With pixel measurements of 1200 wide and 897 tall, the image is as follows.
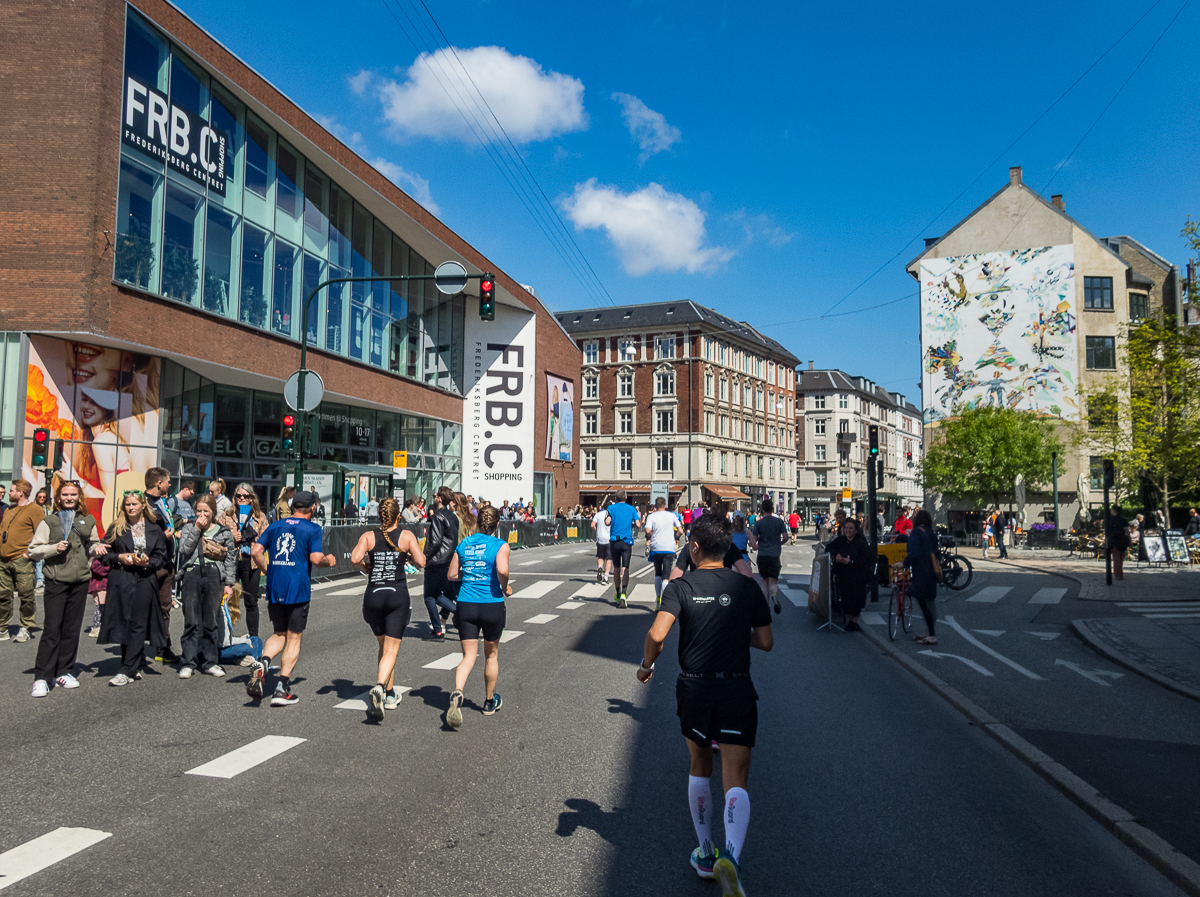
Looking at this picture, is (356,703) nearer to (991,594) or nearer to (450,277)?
(450,277)

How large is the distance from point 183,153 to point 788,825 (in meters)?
→ 21.6

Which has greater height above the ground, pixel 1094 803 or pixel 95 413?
pixel 95 413

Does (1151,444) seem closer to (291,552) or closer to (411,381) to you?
(411,381)

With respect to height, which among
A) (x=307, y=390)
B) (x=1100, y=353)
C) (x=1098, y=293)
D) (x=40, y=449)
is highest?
(x=1098, y=293)

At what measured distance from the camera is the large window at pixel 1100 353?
159 ft

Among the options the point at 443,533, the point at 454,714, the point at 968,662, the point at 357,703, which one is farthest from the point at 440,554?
the point at 968,662

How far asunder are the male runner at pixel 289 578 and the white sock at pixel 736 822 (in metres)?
4.29

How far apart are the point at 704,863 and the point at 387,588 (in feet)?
12.4

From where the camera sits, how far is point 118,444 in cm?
1919

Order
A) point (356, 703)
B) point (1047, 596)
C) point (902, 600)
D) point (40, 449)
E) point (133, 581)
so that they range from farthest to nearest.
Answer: point (1047, 596) → point (40, 449) → point (902, 600) → point (133, 581) → point (356, 703)

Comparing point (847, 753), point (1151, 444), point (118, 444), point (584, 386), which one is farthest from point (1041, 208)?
point (847, 753)

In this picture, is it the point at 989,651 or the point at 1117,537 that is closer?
the point at 989,651

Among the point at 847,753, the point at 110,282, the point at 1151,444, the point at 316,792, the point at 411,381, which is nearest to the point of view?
the point at 316,792

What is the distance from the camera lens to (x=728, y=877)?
11.4ft
